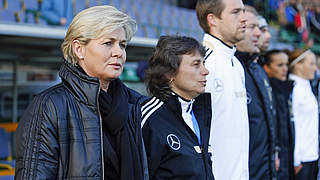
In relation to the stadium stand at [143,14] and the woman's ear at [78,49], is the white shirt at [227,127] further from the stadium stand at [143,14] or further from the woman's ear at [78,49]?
the stadium stand at [143,14]

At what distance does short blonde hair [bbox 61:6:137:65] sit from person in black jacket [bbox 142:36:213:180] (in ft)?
1.81

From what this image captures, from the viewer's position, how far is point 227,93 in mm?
2482

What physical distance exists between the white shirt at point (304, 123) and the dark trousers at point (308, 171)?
5 centimetres

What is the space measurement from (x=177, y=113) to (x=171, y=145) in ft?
0.67

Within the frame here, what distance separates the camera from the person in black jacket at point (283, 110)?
3639 millimetres

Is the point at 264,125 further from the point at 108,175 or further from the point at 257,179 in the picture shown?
the point at 108,175

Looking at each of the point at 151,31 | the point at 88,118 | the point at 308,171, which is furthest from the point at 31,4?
the point at 88,118

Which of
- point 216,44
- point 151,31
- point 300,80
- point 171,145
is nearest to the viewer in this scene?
point 171,145

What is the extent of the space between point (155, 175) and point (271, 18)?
10817mm

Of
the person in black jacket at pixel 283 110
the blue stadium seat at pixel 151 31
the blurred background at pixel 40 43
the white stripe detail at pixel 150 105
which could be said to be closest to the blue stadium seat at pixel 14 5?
the blurred background at pixel 40 43

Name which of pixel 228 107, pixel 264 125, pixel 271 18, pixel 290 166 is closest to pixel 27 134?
pixel 228 107

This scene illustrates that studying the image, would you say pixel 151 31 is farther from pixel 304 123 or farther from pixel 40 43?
pixel 304 123

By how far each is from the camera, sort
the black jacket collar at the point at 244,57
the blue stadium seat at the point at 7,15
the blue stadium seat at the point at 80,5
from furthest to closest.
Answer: the blue stadium seat at the point at 80,5, the blue stadium seat at the point at 7,15, the black jacket collar at the point at 244,57

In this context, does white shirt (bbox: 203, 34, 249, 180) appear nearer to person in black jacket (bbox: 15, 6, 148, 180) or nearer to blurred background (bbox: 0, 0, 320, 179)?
person in black jacket (bbox: 15, 6, 148, 180)
